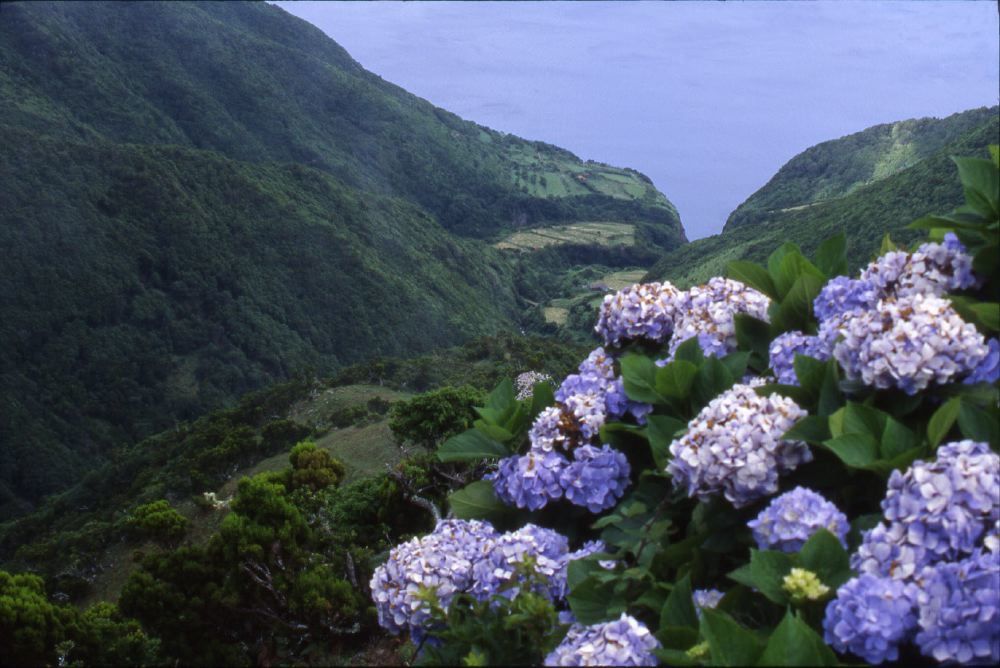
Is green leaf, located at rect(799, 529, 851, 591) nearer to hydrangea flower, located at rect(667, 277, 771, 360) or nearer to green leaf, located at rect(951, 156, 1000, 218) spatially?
hydrangea flower, located at rect(667, 277, 771, 360)

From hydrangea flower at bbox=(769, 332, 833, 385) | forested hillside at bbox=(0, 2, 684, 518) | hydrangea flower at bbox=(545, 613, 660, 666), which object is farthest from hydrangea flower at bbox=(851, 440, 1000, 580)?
forested hillside at bbox=(0, 2, 684, 518)

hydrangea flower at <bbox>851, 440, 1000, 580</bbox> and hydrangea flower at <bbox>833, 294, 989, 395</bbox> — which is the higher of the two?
hydrangea flower at <bbox>833, 294, 989, 395</bbox>

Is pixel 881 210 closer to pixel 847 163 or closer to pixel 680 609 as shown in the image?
pixel 680 609

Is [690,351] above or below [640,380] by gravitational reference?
above

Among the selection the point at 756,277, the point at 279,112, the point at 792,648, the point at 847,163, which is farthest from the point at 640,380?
the point at 279,112

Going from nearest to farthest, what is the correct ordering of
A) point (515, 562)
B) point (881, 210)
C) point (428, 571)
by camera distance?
point (515, 562), point (428, 571), point (881, 210)

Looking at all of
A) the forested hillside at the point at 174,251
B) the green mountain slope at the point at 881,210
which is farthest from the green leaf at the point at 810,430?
the forested hillside at the point at 174,251

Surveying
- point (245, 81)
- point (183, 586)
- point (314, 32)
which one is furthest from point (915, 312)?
point (314, 32)
